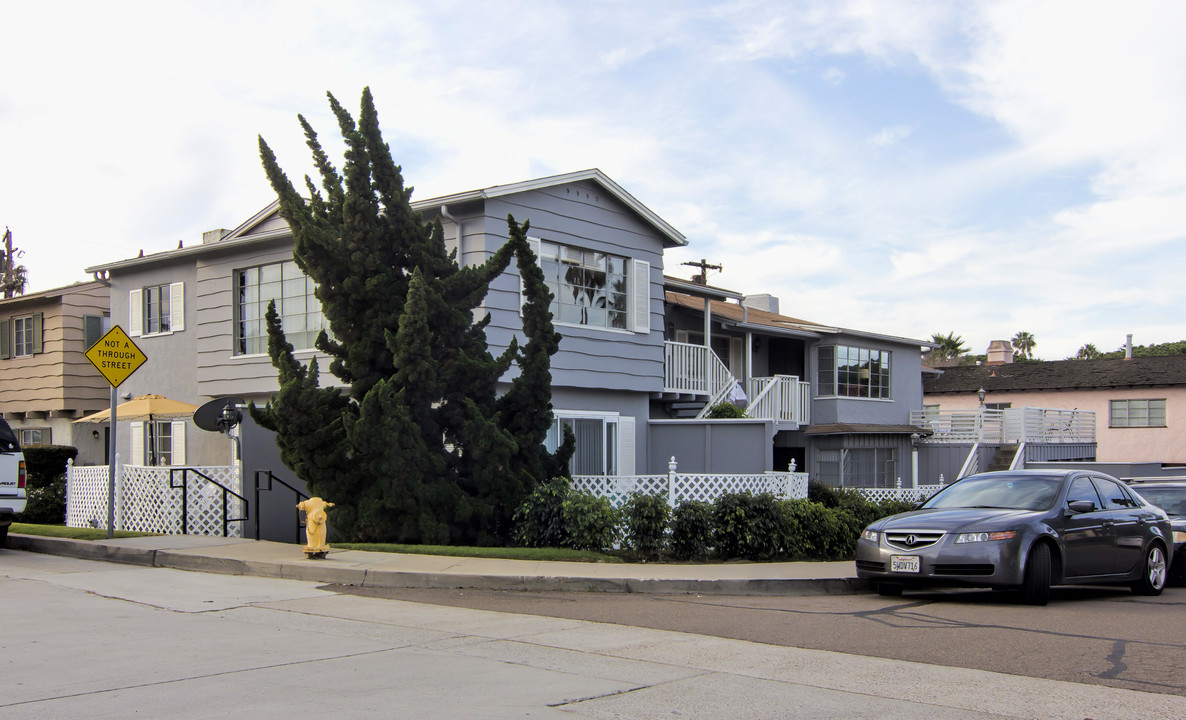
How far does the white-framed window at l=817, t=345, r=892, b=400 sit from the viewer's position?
28891mm

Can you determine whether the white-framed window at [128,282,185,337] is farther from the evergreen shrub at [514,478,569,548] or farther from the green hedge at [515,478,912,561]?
the green hedge at [515,478,912,561]

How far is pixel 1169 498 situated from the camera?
14.4m

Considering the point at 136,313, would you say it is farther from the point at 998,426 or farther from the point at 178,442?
the point at 998,426

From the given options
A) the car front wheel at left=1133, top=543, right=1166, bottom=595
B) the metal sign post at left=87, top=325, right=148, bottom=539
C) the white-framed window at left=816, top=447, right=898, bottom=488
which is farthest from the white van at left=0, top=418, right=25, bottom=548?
the white-framed window at left=816, top=447, right=898, bottom=488

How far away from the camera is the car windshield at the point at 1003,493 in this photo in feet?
36.9

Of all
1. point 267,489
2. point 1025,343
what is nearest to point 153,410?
point 267,489

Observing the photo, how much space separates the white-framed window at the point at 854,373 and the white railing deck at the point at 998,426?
6.00 ft

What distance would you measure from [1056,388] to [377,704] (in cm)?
3965

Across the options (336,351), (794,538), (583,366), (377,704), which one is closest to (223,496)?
(336,351)

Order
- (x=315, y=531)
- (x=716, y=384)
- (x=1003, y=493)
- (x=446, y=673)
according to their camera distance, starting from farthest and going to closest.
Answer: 1. (x=716, y=384)
2. (x=315, y=531)
3. (x=1003, y=493)
4. (x=446, y=673)

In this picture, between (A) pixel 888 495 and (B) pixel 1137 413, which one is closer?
(A) pixel 888 495

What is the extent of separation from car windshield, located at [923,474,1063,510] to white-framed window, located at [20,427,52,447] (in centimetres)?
2328

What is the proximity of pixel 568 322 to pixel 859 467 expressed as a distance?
1325 centimetres

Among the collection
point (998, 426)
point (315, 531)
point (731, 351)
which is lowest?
point (315, 531)
